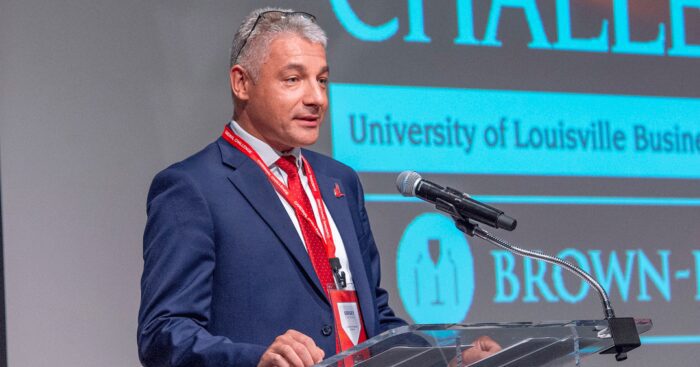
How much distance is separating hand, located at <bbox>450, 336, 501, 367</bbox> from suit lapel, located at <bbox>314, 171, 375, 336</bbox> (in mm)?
668

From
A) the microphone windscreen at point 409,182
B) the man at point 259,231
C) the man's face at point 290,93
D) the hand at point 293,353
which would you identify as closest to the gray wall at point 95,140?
the man at point 259,231

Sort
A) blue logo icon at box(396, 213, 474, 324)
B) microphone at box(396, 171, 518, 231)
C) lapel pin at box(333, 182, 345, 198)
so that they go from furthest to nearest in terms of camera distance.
A: blue logo icon at box(396, 213, 474, 324)
lapel pin at box(333, 182, 345, 198)
microphone at box(396, 171, 518, 231)

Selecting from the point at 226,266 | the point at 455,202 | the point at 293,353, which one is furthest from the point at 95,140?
the point at 293,353

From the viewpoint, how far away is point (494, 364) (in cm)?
229

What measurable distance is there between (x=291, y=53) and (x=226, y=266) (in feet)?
1.94

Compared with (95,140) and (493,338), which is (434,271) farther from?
(493,338)

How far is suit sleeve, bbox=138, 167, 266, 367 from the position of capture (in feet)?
8.30

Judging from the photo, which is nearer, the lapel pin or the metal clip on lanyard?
the metal clip on lanyard

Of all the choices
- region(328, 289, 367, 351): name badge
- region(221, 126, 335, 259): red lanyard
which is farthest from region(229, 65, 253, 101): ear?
region(328, 289, 367, 351): name badge

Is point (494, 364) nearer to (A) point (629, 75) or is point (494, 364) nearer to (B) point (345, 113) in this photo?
(B) point (345, 113)

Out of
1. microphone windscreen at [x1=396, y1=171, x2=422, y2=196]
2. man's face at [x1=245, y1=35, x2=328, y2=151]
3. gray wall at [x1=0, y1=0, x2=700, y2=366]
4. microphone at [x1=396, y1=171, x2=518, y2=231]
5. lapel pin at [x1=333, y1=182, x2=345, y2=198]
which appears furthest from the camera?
gray wall at [x1=0, y1=0, x2=700, y2=366]

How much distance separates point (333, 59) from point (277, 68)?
61.4 inches

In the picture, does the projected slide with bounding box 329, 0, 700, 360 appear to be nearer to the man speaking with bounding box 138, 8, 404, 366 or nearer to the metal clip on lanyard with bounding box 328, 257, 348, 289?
the man speaking with bounding box 138, 8, 404, 366

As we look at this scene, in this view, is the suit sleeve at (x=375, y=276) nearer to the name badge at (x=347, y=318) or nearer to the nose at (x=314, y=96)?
the name badge at (x=347, y=318)
